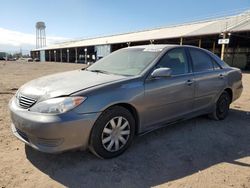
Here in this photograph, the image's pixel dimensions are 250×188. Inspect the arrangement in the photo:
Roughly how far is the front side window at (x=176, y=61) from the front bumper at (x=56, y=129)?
1.65m

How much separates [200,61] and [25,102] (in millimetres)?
3347

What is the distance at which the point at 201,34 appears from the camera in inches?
1030

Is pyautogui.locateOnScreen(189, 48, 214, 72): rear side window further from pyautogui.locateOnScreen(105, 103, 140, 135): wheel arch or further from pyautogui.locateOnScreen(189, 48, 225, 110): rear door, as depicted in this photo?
pyautogui.locateOnScreen(105, 103, 140, 135): wheel arch

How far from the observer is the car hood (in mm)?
3195

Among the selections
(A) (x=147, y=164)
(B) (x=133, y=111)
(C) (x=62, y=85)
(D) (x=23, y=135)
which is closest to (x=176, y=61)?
(B) (x=133, y=111)

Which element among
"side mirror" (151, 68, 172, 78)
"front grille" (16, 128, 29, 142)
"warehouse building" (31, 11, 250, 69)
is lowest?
"front grille" (16, 128, 29, 142)

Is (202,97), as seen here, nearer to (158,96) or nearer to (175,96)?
(175,96)

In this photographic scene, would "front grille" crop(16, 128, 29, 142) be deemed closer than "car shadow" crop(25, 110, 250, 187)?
No

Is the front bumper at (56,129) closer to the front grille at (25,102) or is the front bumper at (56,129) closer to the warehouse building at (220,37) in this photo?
the front grille at (25,102)

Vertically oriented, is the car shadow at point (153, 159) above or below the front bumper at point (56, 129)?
below

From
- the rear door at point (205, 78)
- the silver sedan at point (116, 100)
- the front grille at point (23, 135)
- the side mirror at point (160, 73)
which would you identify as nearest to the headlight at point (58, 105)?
the silver sedan at point (116, 100)

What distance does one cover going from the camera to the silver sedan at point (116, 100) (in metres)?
3.01

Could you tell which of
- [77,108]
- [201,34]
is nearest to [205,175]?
[77,108]

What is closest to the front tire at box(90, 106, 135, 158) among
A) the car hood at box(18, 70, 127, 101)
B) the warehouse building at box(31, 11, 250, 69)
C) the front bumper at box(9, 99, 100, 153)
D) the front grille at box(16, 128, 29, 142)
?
the front bumper at box(9, 99, 100, 153)
